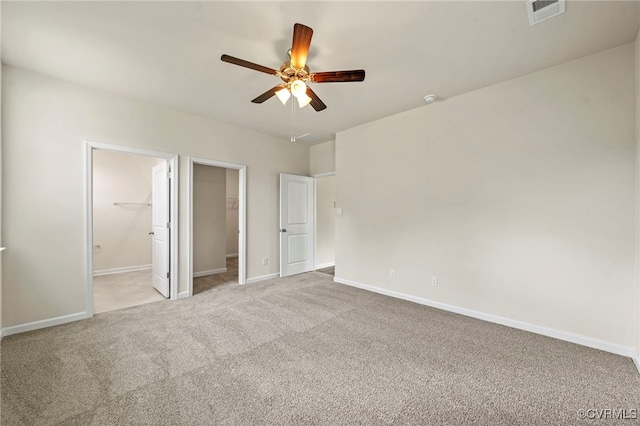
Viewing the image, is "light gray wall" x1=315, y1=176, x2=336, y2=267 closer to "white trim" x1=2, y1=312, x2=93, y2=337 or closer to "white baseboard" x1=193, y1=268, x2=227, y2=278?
"white baseboard" x1=193, y1=268, x2=227, y2=278

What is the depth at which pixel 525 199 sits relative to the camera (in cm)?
280

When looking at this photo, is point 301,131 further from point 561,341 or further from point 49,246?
point 561,341

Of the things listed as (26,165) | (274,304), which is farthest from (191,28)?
(274,304)

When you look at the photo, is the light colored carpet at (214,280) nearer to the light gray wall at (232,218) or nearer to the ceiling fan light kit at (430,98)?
the light gray wall at (232,218)

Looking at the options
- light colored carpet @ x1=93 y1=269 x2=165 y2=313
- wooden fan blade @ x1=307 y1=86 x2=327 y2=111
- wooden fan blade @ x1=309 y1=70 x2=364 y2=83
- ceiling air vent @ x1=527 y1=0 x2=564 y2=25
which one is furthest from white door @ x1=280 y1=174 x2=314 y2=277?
ceiling air vent @ x1=527 y1=0 x2=564 y2=25

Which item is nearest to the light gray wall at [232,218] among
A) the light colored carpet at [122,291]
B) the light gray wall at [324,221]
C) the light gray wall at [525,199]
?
the light colored carpet at [122,291]

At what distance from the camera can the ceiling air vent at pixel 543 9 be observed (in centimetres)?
184

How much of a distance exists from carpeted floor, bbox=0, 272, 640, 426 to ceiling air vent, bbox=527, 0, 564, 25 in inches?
107

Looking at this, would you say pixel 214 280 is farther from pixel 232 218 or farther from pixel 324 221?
pixel 232 218

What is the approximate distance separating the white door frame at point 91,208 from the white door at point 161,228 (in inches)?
3.1

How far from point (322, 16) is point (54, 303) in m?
3.99

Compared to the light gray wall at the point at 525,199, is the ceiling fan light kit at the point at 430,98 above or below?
above

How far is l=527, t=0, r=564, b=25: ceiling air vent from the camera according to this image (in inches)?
72.3

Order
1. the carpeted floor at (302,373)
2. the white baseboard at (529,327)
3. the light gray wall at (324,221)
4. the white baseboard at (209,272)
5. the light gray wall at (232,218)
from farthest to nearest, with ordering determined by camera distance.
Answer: the light gray wall at (232,218) → the light gray wall at (324,221) → the white baseboard at (209,272) → the white baseboard at (529,327) → the carpeted floor at (302,373)
